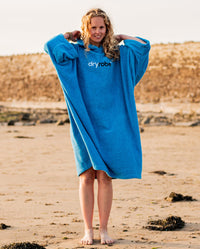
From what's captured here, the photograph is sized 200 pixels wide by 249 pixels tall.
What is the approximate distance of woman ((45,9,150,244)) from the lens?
4125mm

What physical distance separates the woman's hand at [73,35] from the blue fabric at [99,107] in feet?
0.27

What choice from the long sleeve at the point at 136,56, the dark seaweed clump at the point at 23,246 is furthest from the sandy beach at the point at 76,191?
the long sleeve at the point at 136,56

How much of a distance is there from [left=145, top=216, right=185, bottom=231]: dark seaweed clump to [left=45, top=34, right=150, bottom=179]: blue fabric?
0.83 metres

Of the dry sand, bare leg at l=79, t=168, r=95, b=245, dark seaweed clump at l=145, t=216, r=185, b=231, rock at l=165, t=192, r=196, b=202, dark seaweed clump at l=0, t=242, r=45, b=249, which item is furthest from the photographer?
rock at l=165, t=192, r=196, b=202

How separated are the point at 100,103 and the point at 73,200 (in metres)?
2.29

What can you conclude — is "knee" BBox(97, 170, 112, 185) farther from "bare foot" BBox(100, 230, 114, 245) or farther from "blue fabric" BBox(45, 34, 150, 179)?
"bare foot" BBox(100, 230, 114, 245)

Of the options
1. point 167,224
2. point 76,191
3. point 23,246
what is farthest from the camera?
point 76,191

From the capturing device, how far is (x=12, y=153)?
11000 mm

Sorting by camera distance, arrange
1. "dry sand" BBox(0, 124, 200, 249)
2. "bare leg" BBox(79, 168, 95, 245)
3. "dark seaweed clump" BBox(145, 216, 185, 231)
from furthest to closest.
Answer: "dark seaweed clump" BBox(145, 216, 185, 231) < "dry sand" BBox(0, 124, 200, 249) < "bare leg" BBox(79, 168, 95, 245)

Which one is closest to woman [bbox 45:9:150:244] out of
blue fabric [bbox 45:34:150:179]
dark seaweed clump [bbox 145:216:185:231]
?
blue fabric [bbox 45:34:150:179]

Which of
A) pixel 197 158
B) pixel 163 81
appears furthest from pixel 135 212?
pixel 163 81

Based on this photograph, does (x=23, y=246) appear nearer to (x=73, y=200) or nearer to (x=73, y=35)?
(x=73, y=35)

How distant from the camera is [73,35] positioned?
14.1 ft

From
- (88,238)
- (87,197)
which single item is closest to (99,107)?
(87,197)
